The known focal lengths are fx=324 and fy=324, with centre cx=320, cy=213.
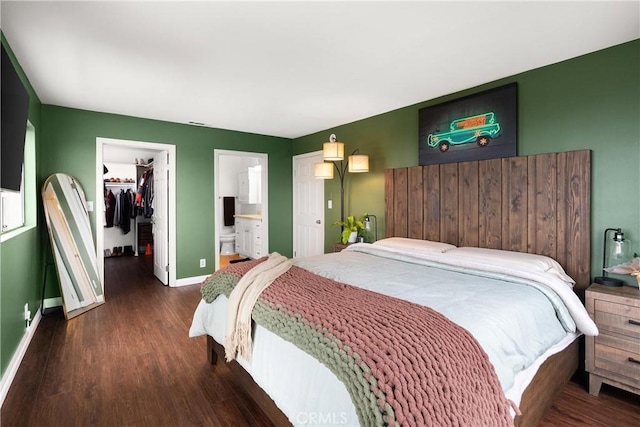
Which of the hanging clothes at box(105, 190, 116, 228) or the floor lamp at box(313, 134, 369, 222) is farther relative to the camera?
the hanging clothes at box(105, 190, 116, 228)

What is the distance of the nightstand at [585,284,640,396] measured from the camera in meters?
1.95

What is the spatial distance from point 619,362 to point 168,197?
190 inches

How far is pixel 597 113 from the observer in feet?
7.88

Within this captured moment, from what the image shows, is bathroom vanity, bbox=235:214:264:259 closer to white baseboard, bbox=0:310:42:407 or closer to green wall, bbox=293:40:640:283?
white baseboard, bbox=0:310:42:407

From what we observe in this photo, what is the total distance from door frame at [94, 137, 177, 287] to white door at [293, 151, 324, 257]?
6.35ft

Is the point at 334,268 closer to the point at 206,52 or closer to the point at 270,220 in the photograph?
the point at 206,52

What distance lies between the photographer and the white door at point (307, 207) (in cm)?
505

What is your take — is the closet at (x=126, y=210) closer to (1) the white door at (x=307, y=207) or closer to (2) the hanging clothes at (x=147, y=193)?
(2) the hanging clothes at (x=147, y=193)

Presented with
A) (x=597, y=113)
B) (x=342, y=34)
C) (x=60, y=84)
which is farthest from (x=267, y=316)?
(x=60, y=84)

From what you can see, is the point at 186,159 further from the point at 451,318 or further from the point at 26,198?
the point at 451,318

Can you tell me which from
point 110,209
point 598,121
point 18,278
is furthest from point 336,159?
point 110,209

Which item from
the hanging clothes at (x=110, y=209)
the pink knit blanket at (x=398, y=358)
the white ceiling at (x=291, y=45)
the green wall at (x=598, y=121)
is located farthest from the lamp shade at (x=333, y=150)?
the hanging clothes at (x=110, y=209)

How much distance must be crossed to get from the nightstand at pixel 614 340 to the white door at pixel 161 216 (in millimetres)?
4631

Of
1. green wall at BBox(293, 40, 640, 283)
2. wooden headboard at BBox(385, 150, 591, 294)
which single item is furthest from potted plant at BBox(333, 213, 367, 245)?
green wall at BBox(293, 40, 640, 283)
